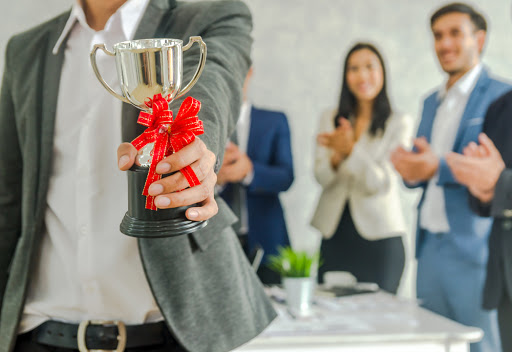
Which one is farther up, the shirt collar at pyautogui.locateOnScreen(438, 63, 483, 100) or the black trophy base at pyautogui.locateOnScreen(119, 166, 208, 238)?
the shirt collar at pyautogui.locateOnScreen(438, 63, 483, 100)

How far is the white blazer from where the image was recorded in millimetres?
3150

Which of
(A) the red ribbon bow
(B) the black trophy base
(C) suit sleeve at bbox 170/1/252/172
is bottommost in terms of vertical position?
(B) the black trophy base

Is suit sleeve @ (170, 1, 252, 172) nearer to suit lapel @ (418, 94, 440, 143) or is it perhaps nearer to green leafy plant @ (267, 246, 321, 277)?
green leafy plant @ (267, 246, 321, 277)

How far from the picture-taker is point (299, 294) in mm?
1866

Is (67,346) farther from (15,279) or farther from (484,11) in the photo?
(484,11)

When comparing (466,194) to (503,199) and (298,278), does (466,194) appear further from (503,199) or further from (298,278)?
(298,278)

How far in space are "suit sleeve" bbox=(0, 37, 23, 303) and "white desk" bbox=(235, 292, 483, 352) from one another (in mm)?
708

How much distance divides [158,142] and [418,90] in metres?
3.79

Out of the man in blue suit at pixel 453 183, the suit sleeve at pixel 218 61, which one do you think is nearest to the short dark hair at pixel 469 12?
the man in blue suit at pixel 453 183

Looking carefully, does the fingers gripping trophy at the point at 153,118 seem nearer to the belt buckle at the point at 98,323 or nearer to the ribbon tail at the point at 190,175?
the ribbon tail at the point at 190,175

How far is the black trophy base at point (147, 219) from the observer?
65cm

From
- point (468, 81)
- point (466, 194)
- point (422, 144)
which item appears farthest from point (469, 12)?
point (466, 194)

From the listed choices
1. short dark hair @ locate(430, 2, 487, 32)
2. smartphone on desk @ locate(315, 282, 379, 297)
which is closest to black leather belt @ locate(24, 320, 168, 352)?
smartphone on desk @ locate(315, 282, 379, 297)

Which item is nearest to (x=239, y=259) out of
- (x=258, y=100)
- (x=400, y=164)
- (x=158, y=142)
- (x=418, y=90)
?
(x=158, y=142)
